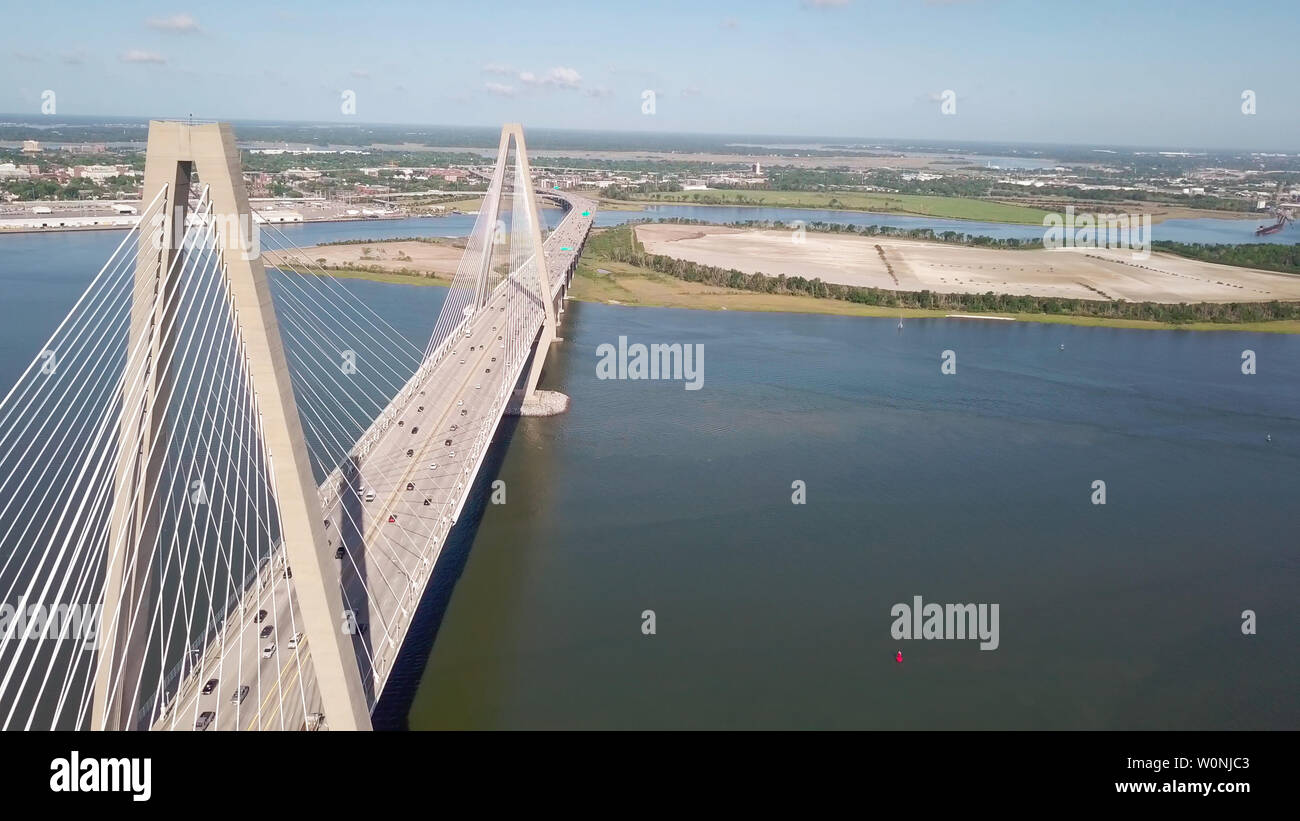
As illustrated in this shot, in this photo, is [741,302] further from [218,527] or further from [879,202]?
[879,202]

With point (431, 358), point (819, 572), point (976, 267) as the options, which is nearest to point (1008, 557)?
point (819, 572)

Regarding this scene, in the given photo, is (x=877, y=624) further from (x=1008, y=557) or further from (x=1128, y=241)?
(x=1128, y=241)

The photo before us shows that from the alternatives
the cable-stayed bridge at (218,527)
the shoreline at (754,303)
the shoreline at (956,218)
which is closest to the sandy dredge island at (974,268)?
the shoreline at (754,303)

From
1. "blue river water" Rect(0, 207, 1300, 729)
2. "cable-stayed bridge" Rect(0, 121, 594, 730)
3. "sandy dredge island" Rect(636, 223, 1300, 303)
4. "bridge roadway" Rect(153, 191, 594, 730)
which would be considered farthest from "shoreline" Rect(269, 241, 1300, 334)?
"cable-stayed bridge" Rect(0, 121, 594, 730)

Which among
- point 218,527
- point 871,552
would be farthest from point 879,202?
point 218,527

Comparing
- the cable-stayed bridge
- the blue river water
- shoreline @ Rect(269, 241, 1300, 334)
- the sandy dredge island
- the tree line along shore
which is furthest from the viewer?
the sandy dredge island

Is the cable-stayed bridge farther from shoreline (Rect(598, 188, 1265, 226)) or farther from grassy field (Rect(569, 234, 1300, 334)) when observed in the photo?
shoreline (Rect(598, 188, 1265, 226))
